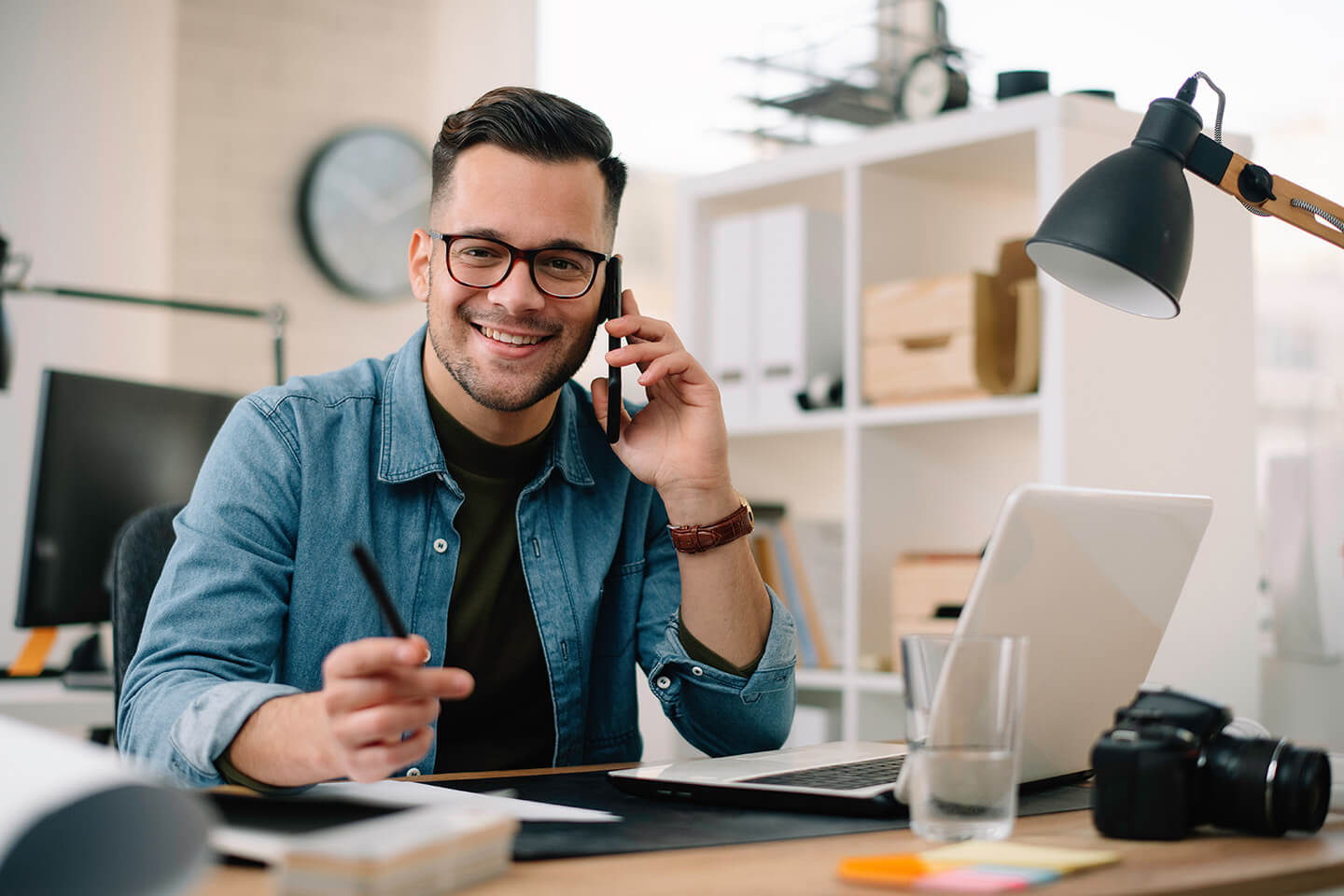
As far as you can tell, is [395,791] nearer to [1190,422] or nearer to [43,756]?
[43,756]

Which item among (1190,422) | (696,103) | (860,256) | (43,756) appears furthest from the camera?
(696,103)

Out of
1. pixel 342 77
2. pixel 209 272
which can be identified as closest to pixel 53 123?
pixel 209 272

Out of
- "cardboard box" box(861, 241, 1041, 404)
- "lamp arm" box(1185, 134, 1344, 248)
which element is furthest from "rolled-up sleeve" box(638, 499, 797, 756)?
"cardboard box" box(861, 241, 1041, 404)

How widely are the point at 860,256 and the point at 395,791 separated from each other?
1605 millimetres

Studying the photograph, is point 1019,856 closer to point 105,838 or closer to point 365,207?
point 105,838

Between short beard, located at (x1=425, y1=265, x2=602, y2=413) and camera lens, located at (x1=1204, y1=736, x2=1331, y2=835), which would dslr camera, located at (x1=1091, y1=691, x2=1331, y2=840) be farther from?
short beard, located at (x1=425, y1=265, x2=602, y2=413)

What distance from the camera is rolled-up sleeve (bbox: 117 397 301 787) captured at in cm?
104

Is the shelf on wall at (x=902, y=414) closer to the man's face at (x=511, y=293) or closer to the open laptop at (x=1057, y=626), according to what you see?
the man's face at (x=511, y=293)

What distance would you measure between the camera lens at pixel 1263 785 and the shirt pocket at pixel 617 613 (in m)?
0.75

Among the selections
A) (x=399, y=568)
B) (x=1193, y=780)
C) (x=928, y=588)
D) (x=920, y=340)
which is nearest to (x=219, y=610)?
(x=399, y=568)

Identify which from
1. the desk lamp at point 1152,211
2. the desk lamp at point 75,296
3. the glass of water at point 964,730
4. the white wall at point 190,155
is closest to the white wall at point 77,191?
the white wall at point 190,155

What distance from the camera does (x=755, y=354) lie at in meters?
2.57

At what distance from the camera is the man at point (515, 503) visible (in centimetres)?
134

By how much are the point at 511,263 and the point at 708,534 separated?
0.36m
